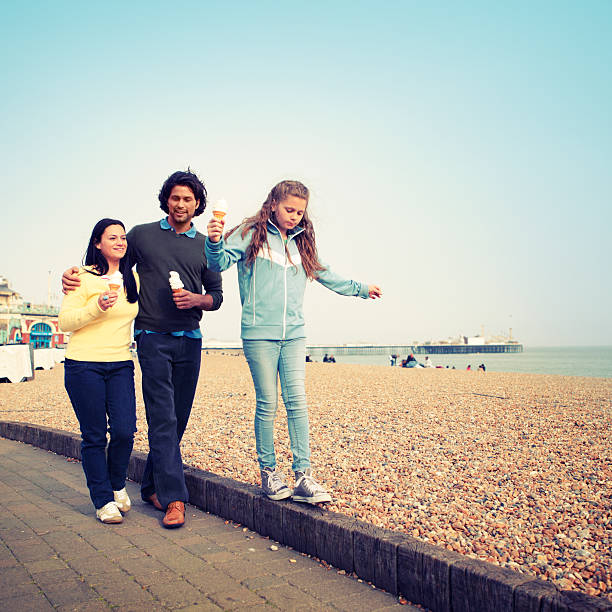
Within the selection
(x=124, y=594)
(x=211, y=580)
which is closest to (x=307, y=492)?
(x=211, y=580)

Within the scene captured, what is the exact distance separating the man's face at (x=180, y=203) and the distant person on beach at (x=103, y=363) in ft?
1.18

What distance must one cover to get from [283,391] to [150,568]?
3.91ft

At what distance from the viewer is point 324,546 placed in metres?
3.07

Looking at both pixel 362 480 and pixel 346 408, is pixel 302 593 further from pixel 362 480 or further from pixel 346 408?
pixel 346 408

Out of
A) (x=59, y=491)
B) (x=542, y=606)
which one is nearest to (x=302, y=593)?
(x=542, y=606)

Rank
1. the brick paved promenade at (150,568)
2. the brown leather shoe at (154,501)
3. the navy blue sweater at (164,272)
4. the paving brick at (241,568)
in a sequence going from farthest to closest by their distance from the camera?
the brown leather shoe at (154,501), the navy blue sweater at (164,272), the paving brick at (241,568), the brick paved promenade at (150,568)


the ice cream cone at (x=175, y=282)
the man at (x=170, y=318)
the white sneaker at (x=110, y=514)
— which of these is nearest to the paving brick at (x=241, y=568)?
the man at (x=170, y=318)

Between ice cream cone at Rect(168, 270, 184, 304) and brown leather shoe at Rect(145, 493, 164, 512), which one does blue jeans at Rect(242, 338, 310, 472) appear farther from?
brown leather shoe at Rect(145, 493, 164, 512)

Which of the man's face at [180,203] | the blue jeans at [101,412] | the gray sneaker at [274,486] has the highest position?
the man's face at [180,203]

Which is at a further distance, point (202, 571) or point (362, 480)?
point (362, 480)

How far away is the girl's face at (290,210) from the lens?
3.54m

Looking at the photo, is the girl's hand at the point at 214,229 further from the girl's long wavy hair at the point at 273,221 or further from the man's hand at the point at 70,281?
the man's hand at the point at 70,281

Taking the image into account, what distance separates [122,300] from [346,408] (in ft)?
21.7

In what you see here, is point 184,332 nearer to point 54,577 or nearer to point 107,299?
point 107,299
